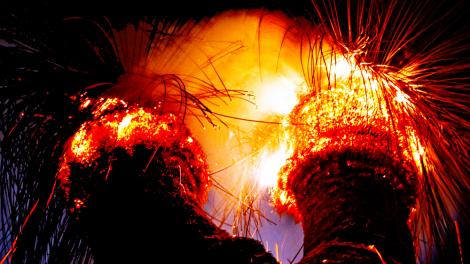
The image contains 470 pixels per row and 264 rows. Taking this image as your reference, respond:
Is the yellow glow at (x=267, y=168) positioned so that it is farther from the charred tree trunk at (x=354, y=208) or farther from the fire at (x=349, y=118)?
the charred tree trunk at (x=354, y=208)

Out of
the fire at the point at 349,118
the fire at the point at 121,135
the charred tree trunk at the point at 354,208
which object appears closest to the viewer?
the charred tree trunk at the point at 354,208

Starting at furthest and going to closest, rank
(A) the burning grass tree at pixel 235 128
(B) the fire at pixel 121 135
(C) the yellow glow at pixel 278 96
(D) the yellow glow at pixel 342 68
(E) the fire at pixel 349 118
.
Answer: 1. (C) the yellow glow at pixel 278 96
2. (D) the yellow glow at pixel 342 68
3. (E) the fire at pixel 349 118
4. (B) the fire at pixel 121 135
5. (A) the burning grass tree at pixel 235 128

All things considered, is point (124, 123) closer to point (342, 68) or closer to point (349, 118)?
point (349, 118)

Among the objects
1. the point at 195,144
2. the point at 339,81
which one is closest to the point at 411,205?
the point at 339,81

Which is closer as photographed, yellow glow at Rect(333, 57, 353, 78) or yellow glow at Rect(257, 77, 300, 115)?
yellow glow at Rect(333, 57, 353, 78)

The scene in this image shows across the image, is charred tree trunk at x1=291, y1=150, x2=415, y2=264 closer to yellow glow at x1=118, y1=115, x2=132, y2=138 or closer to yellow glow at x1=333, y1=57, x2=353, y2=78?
yellow glow at x1=333, y1=57, x2=353, y2=78

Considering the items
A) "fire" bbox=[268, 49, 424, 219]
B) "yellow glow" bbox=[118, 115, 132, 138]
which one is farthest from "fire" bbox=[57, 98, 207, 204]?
"fire" bbox=[268, 49, 424, 219]

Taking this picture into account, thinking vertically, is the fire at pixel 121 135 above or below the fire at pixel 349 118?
below

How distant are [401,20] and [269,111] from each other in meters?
0.99

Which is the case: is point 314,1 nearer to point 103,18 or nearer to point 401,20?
point 401,20

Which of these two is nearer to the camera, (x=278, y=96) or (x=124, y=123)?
(x=124, y=123)

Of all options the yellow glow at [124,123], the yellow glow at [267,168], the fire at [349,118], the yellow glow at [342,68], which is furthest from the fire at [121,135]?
the yellow glow at [342,68]

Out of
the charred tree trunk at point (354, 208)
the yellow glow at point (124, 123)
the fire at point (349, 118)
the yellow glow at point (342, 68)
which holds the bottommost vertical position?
the charred tree trunk at point (354, 208)

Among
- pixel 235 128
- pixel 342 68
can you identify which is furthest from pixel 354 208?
pixel 235 128
